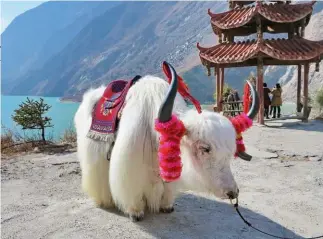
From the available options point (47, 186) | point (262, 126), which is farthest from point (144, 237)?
point (262, 126)

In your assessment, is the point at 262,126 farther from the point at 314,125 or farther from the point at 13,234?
the point at 13,234

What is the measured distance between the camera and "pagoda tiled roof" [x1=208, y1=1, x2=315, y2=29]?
9.48m

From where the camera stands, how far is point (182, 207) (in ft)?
11.9

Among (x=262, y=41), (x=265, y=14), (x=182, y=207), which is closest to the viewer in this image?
(x=182, y=207)

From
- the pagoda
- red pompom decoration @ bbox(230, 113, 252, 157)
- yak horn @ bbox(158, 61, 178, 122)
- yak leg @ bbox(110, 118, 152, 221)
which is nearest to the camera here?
yak horn @ bbox(158, 61, 178, 122)

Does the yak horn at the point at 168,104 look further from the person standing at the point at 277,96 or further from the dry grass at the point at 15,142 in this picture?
the person standing at the point at 277,96

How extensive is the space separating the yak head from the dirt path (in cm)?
64

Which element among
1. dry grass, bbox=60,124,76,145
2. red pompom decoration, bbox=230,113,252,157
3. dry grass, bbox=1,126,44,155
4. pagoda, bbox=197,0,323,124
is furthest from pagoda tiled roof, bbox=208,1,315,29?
red pompom decoration, bbox=230,113,252,157

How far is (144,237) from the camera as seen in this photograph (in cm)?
292

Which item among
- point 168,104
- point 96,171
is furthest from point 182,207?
point 168,104

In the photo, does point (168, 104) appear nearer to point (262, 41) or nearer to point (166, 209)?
point (166, 209)

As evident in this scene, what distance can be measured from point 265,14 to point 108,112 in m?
7.50

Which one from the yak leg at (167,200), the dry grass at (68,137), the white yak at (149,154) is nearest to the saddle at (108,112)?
the white yak at (149,154)

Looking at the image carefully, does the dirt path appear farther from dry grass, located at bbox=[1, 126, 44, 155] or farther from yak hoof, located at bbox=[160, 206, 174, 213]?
dry grass, located at bbox=[1, 126, 44, 155]
